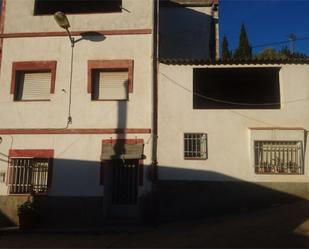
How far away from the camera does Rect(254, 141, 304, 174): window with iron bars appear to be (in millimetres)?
11523

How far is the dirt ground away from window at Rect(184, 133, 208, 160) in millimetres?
1981

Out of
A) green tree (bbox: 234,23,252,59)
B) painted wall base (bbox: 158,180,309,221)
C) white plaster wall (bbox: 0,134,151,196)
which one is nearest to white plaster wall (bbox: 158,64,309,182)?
painted wall base (bbox: 158,180,309,221)

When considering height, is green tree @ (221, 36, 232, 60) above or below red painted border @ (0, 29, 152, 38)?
above

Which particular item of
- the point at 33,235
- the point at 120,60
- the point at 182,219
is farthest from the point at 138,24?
the point at 33,235

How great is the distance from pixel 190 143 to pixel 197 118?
2.72 ft

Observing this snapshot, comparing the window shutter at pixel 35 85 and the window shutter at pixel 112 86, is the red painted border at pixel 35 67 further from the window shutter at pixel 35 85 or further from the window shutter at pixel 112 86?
the window shutter at pixel 112 86

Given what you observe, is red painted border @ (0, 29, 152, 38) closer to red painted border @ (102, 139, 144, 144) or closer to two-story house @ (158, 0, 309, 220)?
two-story house @ (158, 0, 309, 220)

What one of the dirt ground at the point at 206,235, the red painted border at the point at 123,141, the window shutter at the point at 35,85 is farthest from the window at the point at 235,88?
the window shutter at the point at 35,85

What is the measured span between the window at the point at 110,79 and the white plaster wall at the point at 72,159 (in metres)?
1.46

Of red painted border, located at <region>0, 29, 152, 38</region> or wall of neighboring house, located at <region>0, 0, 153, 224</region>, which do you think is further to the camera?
red painted border, located at <region>0, 29, 152, 38</region>

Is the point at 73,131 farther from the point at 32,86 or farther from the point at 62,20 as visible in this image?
the point at 62,20

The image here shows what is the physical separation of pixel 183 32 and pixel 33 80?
22.4 ft

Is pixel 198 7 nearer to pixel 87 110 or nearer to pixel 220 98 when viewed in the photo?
pixel 220 98

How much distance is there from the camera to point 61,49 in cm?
1290
